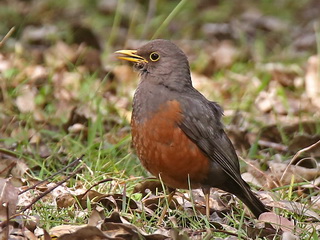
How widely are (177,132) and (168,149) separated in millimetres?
164

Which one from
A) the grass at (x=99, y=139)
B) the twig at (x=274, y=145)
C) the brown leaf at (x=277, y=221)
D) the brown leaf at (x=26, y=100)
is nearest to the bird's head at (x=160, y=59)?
the grass at (x=99, y=139)

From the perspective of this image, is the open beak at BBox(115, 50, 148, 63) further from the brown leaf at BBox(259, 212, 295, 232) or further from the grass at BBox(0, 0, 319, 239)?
the brown leaf at BBox(259, 212, 295, 232)

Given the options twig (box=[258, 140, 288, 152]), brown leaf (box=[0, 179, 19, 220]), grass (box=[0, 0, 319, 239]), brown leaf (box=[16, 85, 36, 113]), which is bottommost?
twig (box=[258, 140, 288, 152])

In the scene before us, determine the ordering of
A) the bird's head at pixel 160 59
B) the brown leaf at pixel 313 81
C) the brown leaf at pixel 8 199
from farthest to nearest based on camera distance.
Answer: the brown leaf at pixel 313 81
the bird's head at pixel 160 59
the brown leaf at pixel 8 199

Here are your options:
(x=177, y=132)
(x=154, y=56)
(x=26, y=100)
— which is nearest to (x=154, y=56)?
(x=154, y=56)

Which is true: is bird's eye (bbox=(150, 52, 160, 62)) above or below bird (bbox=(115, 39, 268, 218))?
above

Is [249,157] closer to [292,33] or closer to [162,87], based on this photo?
[162,87]

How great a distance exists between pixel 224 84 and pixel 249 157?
2637mm

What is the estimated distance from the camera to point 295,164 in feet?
21.9

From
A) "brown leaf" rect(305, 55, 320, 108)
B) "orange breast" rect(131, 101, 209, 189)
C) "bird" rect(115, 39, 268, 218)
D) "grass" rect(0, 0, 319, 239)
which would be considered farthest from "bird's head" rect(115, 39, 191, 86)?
"brown leaf" rect(305, 55, 320, 108)

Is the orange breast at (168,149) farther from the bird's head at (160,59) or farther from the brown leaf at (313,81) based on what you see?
the brown leaf at (313,81)

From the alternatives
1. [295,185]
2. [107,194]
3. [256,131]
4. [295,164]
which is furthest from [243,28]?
[107,194]

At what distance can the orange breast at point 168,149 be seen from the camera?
5332 mm

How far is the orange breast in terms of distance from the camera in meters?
5.33
